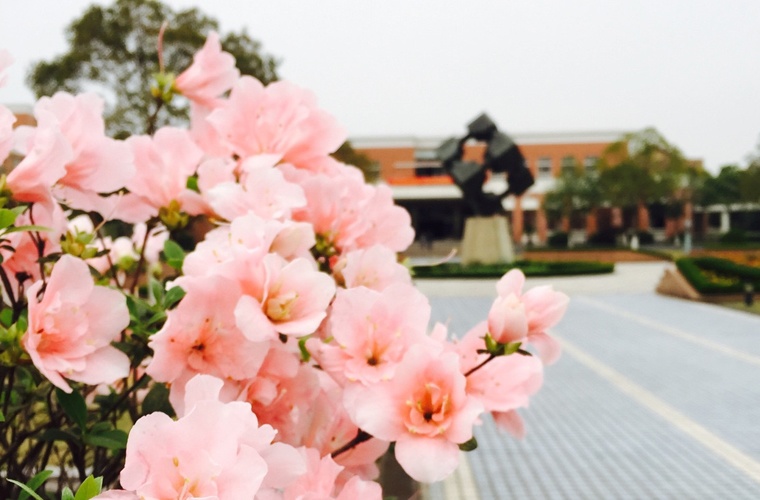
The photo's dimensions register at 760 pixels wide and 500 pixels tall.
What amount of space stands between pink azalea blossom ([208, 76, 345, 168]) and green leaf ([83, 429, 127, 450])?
1.15 feet

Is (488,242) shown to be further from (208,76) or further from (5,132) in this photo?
(5,132)

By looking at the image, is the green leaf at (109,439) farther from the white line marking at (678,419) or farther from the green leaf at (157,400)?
the white line marking at (678,419)

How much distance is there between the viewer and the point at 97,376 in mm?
683

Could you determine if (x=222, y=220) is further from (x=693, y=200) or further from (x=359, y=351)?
(x=693, y=200)

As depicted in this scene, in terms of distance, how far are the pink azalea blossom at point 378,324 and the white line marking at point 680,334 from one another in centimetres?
628

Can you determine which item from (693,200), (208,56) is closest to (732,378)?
(208,56)

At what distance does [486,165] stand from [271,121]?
47.2ft

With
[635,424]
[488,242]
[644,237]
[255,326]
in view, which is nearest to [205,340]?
[255,326]

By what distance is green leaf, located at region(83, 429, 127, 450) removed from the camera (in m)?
0.80

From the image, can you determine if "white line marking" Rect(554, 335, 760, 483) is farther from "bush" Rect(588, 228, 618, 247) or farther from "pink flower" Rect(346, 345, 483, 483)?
"bush" Rect(588, 228, 618, 247)

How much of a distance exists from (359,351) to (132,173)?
0.30m

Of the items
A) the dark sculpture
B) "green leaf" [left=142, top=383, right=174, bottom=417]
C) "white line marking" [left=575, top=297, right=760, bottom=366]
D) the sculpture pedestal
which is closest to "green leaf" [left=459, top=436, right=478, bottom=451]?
"green leaf" [left=142, top=383, right=174, bottom=417]

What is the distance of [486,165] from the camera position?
14992 mm

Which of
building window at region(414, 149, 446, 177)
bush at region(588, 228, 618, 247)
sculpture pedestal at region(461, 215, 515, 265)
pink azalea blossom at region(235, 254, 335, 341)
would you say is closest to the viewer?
pink azalea blossom at region(235, 254, 335, 341)
